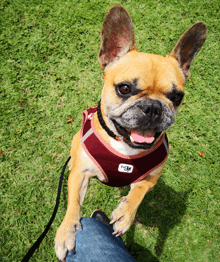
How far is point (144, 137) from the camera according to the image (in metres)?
2.21

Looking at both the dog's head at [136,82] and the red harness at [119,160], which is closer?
the dog's head at [136,82]

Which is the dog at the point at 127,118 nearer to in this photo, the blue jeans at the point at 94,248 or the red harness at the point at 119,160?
the red harness at the point at 119,160

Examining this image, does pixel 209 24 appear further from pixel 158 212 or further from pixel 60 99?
pixel 158 212

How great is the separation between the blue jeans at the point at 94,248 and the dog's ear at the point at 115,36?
209 centimetres

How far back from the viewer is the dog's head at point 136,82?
2.00 m

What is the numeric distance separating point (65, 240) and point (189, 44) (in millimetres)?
2741

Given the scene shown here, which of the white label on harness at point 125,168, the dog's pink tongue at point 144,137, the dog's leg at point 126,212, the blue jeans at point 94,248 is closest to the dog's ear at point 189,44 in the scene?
the dog's pink tongue at point 144,137

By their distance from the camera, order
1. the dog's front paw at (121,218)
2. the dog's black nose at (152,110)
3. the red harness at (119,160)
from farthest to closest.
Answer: the red harness at (119,160)
the dog's front paw at (121,218)
the dog's black nose at (152,110)

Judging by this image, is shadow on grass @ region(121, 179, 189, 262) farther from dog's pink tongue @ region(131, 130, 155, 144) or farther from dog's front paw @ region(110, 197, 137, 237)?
dog's pink tongue @ region(131, 130, 155, 144)

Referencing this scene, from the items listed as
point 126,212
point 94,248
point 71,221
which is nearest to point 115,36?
point 126,212

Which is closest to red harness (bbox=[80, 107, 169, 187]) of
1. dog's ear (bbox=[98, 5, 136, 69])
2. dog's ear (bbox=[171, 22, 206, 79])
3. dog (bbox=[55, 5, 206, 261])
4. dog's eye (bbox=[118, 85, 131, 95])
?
dog (bbox=[55, 5, 206, 261])

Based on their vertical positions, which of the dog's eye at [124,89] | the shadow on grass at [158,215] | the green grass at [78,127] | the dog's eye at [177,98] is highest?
the dog's eye at [124,89]

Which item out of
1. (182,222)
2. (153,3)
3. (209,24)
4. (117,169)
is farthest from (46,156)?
(209,24)

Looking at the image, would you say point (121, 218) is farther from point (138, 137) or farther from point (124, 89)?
point (124, 89)
